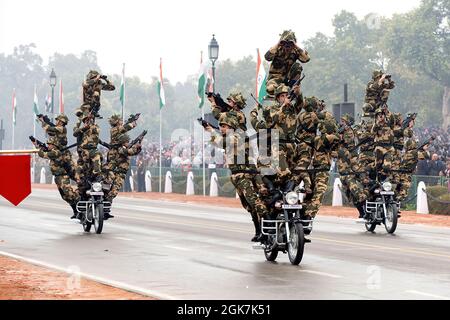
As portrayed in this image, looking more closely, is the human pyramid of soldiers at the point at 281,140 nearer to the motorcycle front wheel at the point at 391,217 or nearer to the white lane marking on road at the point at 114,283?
the white lane marking on road at the point at 114,283

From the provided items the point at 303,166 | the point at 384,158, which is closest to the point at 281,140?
the point at 303,166

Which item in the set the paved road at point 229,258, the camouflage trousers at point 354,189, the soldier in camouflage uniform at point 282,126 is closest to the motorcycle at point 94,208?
the paved road at point 229,258

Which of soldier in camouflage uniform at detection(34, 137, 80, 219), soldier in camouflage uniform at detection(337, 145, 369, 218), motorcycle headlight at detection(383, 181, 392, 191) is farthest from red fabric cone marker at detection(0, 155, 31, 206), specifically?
soldier in camouflage uniform at detection(337, 145, 369, 218)

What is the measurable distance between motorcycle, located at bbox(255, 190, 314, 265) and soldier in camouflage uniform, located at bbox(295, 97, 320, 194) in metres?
0.63

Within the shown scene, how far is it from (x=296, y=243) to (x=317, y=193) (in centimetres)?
140

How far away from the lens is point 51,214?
32.5 metres

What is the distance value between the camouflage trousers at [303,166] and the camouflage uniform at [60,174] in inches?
353

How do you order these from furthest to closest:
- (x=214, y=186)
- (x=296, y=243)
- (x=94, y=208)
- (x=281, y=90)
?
(x=214, y=186), (x=94, y=208), (x=281, y=90), (x=296, y=243)

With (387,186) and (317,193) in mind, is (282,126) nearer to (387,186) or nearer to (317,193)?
(317,193)

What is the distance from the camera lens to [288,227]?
1720 cm

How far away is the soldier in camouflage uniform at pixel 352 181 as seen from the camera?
2614 cm
